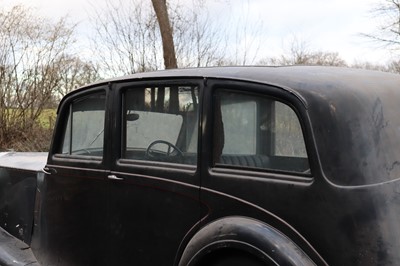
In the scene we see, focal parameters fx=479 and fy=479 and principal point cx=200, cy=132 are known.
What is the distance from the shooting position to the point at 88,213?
10.5 feet

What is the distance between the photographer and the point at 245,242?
7.25 feet

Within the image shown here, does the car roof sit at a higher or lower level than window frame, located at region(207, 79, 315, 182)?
higher

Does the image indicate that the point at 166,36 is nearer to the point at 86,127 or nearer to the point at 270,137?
the point at 86,127

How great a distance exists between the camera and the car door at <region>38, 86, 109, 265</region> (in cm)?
315

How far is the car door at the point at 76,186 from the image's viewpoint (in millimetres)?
3148

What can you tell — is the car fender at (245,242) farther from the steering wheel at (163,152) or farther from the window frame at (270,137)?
the steering wheel at (163,152)

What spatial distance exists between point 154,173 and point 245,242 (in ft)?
2.54

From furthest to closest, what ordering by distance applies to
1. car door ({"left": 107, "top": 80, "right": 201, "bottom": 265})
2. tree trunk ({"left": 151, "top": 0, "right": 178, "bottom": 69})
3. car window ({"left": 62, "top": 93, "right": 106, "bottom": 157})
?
tree trunk ({"left": 151, "top": 0, "right": 178, "bottom": 69}), car window ({"left": 62, "top": 93, "right": 106, "bottom": 157}), car door ({"left": 107, "top": 80, "right": 201, "bottom": 265})

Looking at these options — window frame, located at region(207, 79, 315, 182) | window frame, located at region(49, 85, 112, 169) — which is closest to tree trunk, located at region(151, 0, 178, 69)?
window frame, located at region(49, 85, 112, 169)

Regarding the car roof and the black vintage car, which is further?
the car roof

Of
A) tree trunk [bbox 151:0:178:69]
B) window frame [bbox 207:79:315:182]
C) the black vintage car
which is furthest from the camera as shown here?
tree trunk [bbox 151:0:178:69]

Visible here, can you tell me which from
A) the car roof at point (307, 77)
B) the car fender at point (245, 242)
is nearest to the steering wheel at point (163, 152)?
the car roof at point (307, 77)

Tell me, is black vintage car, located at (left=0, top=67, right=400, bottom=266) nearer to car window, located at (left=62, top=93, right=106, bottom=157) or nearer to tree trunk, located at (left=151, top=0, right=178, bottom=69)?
car window, located at (left=62, top=93, right=106, bottom=157)

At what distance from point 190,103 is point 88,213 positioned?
1.10 m
